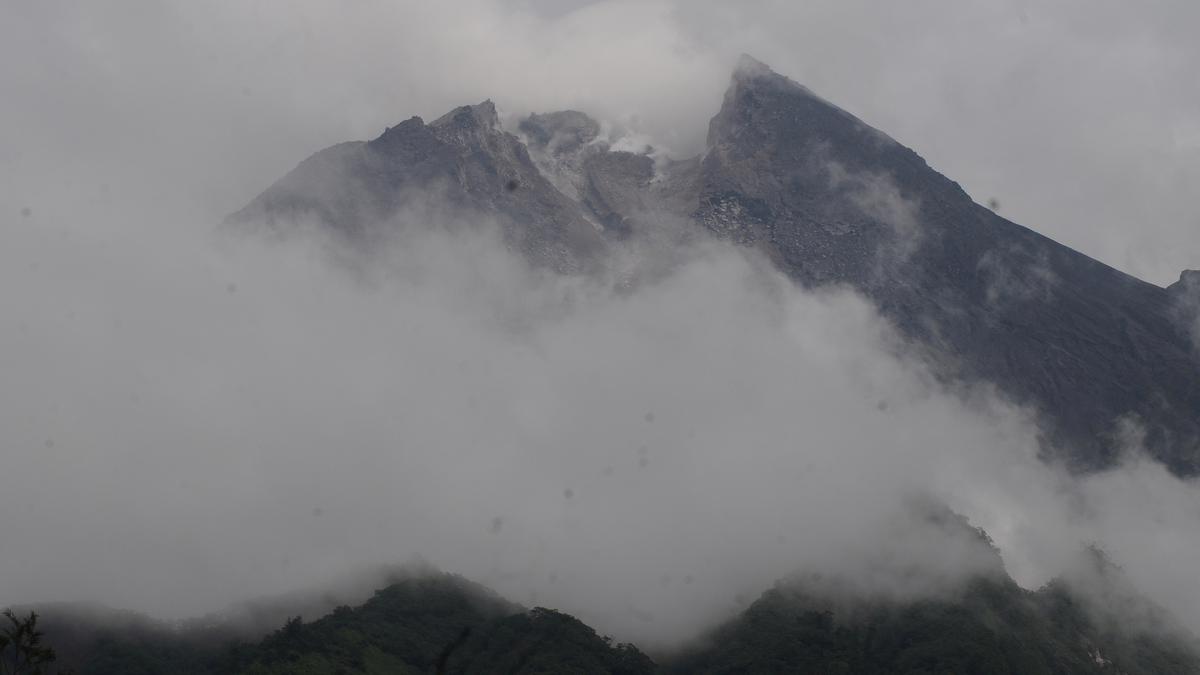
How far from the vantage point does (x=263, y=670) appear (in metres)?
200

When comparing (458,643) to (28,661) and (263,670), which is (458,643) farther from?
(263,670)

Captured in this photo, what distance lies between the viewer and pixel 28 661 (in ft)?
347

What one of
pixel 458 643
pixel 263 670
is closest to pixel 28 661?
pixel 458 643

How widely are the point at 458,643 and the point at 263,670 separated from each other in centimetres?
16945

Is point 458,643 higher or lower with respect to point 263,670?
lower

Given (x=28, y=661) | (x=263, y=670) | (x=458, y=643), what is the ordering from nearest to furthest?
(x=458, y=643) < (x=28, y=661) < (x=263, y=670)

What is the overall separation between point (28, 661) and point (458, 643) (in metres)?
77.5

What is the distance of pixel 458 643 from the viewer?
42.4 m

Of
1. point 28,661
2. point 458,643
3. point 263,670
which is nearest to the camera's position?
point 458,643

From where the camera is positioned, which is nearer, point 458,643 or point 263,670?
point 458,643

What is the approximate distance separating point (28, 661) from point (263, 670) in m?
97.6

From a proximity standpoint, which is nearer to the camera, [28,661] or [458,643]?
[458,643]
